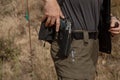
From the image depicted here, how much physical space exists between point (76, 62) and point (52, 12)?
0.40 metres

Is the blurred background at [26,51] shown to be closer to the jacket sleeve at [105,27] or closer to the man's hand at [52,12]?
the jacket sleeve at [105,27]

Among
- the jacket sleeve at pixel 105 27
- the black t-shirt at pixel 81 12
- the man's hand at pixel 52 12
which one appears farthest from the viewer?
the jacket sleeve at pixel 105 27

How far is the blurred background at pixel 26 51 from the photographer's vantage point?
16.0 feet

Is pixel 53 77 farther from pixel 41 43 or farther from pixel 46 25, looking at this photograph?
pixel 46 25

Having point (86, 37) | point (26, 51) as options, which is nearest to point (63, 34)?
point (86, 37)

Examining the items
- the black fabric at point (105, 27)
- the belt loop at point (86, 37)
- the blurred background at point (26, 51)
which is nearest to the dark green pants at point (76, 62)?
the belt loop at point (86, 37)

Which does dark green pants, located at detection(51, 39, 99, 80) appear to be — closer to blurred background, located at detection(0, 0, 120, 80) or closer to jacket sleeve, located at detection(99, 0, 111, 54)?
jacket sleeve, located at detection(99, 0, 111, 54)

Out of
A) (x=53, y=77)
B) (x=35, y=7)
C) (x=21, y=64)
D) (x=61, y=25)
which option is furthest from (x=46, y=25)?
(x=35, y=7)

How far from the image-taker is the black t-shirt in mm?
2664

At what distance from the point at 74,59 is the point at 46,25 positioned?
0.98ft

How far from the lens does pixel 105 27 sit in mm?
2844

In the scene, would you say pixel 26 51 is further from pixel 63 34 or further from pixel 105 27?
pixel 63 34

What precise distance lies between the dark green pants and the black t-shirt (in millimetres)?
110

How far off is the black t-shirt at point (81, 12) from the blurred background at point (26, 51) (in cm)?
213
